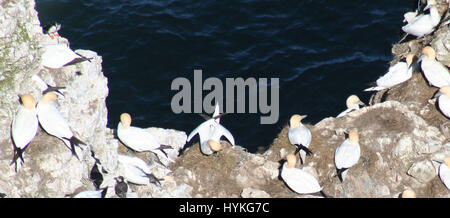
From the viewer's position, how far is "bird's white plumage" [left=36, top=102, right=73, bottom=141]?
11.9m

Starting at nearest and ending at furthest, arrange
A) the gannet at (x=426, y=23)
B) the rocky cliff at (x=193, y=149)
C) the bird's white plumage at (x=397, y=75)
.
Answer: the rocky cliff at (x=193, y=149)
the bird's white plumage at (x=397, y=75)
the gannet at (x=426, y=23)

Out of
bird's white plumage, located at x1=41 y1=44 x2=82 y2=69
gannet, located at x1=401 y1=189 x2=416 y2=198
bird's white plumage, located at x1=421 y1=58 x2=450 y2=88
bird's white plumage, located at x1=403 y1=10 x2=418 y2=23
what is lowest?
gannet, located at x1=401 y1=189 x2=416 y2=198

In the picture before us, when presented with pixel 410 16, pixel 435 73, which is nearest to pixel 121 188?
pixel 435 73

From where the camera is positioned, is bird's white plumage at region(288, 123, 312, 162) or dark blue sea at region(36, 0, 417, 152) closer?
bird's white plumage at region(288, 123, 312, 162)

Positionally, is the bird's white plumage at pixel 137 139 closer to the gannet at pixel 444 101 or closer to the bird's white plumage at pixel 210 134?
the bird's white plumage at pixel 210 134

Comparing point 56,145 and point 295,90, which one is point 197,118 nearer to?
point 295,90

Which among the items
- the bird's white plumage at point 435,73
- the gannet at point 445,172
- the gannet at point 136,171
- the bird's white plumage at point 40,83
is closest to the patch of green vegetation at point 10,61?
the bird's white plumage at point 40,83

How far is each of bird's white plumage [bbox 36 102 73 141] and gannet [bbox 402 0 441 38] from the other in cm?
1212

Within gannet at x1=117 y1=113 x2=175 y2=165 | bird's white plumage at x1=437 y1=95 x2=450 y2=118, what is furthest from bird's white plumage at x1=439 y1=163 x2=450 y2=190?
gannet at x1=117 y1=113 x2=175 y2=165

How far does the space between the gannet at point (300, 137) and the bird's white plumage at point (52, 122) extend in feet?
18.2

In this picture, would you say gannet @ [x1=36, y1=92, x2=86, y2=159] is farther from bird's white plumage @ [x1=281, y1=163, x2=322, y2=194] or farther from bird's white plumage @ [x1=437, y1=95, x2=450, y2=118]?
bird's white plumage @ [x1=437, y1=95, x2=450, y2=118]

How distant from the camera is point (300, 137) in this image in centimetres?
1493

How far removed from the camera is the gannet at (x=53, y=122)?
470 inches

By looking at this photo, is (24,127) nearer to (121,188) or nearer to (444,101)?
(121,188)
